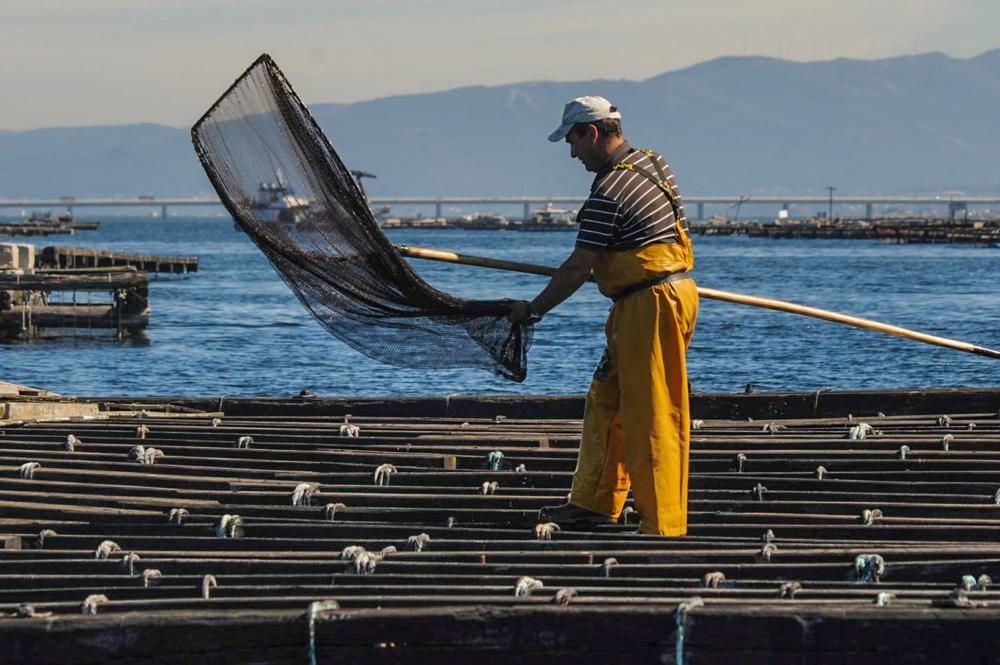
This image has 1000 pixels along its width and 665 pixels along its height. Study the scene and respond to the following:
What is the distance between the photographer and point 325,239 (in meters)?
8.70

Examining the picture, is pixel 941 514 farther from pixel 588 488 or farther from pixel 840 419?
pixel 840 419

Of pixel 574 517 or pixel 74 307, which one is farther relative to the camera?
pixel 74 307

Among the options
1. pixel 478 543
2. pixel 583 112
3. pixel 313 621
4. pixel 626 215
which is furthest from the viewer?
pixel 583 112

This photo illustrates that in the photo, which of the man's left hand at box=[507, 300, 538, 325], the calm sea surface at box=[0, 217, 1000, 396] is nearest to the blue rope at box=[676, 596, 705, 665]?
the man's left hand at box=[507, 300, 538, 325]

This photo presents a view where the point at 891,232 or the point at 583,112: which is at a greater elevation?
the point at 583,112

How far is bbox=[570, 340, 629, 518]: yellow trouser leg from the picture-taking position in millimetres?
7160

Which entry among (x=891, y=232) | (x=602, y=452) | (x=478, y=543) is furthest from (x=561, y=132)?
(x=891, y=232)

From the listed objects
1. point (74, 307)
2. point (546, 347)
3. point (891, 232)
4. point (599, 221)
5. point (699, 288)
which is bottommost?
point (546, 347)

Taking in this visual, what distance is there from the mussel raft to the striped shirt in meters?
1.23

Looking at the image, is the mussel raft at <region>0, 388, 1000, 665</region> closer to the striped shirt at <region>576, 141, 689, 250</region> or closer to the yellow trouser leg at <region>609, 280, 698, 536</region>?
the yellow trouser leg at <region>609, 280, 698, 536</region>

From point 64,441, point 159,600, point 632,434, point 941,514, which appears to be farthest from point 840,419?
point 159,600

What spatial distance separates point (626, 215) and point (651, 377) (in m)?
0.68

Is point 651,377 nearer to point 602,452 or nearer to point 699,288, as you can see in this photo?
point 602,452

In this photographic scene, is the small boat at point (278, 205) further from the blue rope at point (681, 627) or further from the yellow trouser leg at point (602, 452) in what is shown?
the blue rope at point (681, 627)
